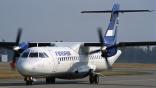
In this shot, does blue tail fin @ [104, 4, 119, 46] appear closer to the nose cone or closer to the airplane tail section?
the airplane tail section

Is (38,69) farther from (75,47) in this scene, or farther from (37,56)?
(75,47)

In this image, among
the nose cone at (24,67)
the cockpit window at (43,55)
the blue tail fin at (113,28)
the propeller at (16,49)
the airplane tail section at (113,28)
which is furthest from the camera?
the blue tail fin at (113,28)

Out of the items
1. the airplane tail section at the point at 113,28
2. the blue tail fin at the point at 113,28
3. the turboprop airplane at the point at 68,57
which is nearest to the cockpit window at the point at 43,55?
the turboprop airplane at the point at 68,57

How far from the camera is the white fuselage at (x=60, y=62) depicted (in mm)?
30500

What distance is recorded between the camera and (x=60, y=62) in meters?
32.9

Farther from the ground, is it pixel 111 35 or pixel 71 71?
pixel 111 35

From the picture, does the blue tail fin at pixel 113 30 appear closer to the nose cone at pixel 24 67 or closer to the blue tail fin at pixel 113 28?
the blue tail fin at pixel 113 28

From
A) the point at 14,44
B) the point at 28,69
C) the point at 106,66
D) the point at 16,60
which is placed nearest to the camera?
the point at 28,69

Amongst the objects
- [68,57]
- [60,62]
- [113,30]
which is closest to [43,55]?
[60,62]

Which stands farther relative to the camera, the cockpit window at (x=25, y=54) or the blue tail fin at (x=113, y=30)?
the blue tail fin at (x=113, y=30)

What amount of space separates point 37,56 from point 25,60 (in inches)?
38.3

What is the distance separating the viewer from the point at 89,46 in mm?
35062

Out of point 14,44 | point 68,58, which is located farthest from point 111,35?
point 14,44

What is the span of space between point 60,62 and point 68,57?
112cm
